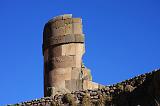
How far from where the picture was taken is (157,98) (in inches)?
449

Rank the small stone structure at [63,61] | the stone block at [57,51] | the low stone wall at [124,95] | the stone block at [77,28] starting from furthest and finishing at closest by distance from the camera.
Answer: the stone block at [77,28]
the stone block at [57,51]
the small stone structure at [63,61]
the low stone wall at [124,95]

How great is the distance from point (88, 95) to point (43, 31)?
5.79 m

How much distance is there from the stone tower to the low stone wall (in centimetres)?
298

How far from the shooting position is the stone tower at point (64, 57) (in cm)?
1720

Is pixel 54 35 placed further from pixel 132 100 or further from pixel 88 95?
pixel 132 100

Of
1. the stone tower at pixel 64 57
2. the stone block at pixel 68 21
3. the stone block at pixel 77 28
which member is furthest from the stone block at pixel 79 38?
the stone block at pixel 68 21

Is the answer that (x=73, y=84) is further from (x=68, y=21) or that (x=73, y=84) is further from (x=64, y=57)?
(x=68, y=21)

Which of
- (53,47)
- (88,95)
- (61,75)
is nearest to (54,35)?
(53,47)

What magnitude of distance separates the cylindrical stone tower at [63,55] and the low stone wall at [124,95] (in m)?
2.98

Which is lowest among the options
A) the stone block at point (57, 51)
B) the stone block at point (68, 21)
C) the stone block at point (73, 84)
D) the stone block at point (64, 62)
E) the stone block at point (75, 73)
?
the stone block at point (73, 84)

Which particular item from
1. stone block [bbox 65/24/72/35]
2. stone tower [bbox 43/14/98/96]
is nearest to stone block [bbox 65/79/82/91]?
stone tower [bbox 43/14/98/96]

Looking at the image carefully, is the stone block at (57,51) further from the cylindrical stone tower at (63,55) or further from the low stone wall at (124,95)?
the low stone wall at (124,95)

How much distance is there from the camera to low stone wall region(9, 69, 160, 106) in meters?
11.9

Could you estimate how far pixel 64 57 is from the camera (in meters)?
17.5
